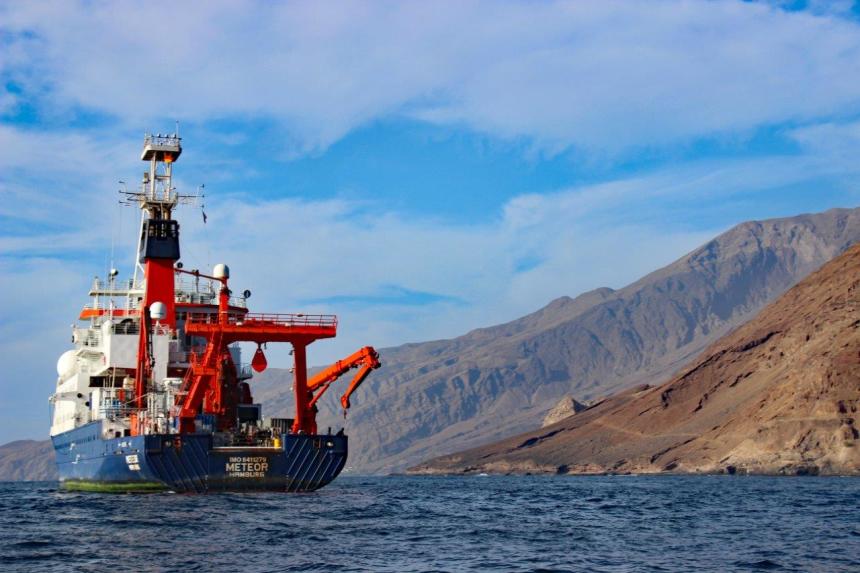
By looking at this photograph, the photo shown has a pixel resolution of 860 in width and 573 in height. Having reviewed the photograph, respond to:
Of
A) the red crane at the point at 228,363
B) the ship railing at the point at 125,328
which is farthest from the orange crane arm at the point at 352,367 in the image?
the ship railing at the point at 125,328

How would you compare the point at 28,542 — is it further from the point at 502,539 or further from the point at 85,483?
the point at 85,483

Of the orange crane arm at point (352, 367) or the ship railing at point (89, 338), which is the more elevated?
the ship railing at point (89, 338)

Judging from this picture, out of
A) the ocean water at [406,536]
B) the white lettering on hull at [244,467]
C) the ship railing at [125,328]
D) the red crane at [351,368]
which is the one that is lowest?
the ocean water at [406,536]

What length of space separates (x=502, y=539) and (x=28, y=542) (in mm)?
16770

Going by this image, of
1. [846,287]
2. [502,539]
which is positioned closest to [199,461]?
[502,539]

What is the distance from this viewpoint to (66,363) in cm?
7981

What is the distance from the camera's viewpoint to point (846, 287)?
186 metres

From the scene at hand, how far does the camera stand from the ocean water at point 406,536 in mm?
34250

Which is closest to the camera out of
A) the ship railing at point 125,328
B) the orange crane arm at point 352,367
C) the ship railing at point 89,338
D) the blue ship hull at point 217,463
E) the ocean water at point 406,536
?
the ocean water at point 406,536

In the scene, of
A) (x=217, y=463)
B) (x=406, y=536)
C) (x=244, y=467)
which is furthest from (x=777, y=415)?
(x=406, y=536)

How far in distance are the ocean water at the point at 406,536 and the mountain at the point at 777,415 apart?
95369 mm

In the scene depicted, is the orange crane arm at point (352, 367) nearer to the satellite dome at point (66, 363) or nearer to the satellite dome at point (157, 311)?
the satellite dome at point (157, 311)

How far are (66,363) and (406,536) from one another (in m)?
45.3

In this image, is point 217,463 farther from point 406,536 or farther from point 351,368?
point 406,536
